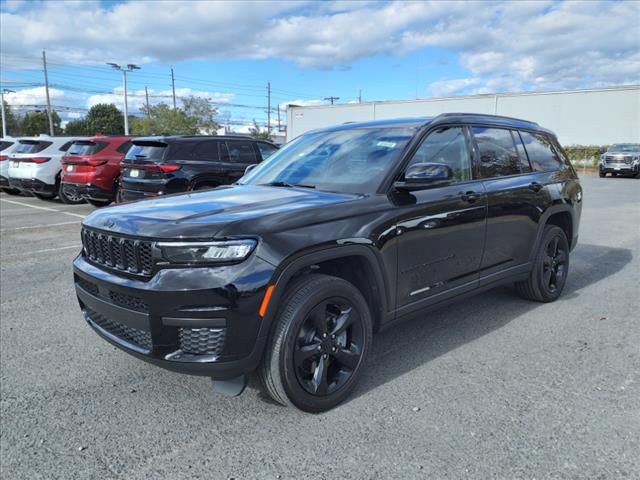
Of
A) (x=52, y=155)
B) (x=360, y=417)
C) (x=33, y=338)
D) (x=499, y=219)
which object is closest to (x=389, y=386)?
(x=360, y=417)

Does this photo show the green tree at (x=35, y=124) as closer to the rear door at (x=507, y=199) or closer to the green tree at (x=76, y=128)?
the green tree at (x=76, y=128)

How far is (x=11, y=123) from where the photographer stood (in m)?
82.6

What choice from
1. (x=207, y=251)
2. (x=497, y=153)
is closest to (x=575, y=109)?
(x=497, y=153)

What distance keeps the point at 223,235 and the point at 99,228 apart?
37.1 inches

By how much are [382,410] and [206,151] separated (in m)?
7.82

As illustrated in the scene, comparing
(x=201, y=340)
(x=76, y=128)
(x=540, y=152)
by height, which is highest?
(x=76, y=128)

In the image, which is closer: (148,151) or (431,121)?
(431,121)

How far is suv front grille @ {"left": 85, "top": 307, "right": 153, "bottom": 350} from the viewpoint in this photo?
2840mm

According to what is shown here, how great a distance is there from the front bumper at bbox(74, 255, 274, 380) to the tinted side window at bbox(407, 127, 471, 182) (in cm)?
173

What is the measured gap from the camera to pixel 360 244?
318cm

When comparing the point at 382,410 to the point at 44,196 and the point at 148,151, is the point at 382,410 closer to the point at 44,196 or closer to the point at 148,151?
the point at 148,151

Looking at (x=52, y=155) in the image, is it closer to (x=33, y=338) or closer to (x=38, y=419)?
(x=33, y=338)

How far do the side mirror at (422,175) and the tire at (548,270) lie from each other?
6.61ft

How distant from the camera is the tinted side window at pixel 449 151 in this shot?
12.6ft
